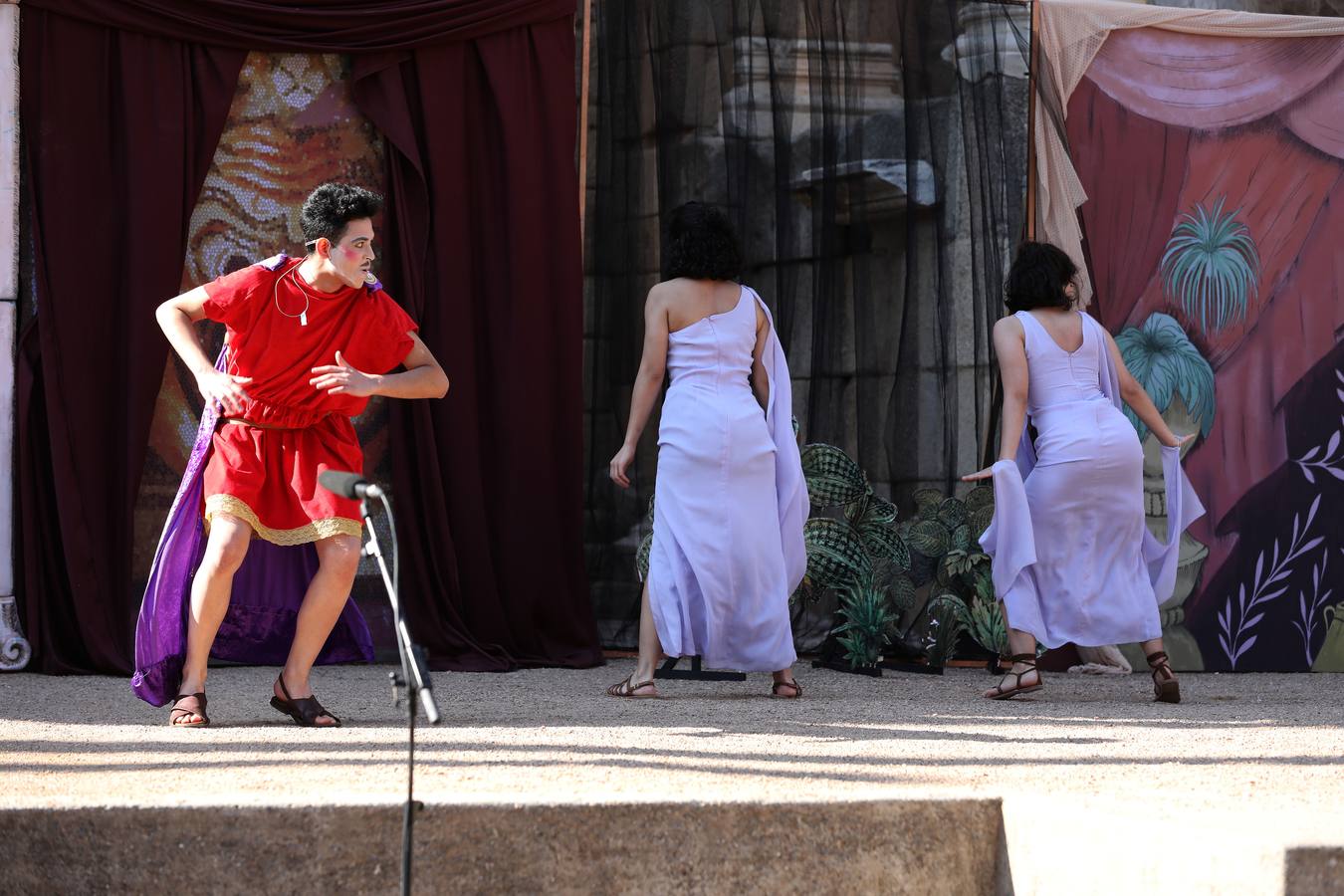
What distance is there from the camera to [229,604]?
4.94 metres

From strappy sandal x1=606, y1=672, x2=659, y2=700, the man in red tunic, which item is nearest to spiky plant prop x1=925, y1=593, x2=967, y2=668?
strappy sandal x1=606, y1=672, x2=659, y2=700

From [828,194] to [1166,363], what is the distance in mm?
1651

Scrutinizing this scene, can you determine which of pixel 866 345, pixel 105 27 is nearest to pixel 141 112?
pixel 105 27

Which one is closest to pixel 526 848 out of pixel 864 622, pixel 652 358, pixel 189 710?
pixel 189 710

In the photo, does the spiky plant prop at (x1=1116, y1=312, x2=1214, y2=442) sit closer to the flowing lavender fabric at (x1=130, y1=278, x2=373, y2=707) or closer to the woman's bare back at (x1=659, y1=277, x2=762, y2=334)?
the woman's bare back at (x1=659, y1=277, x2=762, y2=334)

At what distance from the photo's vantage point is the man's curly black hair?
4.57 m

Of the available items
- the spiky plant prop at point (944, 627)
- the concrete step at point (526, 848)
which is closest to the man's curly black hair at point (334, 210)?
the concrete step at point (526, 848)

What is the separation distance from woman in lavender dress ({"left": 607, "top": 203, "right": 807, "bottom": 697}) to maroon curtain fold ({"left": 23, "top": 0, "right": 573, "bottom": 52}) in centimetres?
163

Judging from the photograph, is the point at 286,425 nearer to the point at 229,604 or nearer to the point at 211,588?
the point at 211,588

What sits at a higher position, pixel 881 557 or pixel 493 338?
pixel 493 338

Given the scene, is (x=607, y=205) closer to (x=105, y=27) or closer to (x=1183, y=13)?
(x=105, y=27)

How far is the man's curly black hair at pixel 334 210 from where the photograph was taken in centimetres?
457

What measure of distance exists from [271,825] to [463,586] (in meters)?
3.81

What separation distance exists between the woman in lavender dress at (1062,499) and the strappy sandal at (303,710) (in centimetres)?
233
